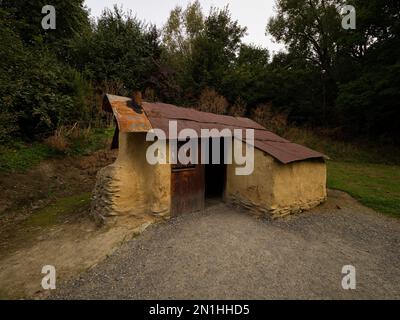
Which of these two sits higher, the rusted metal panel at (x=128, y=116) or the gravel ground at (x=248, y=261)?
the rusted metal panel at (x=128, y=116)

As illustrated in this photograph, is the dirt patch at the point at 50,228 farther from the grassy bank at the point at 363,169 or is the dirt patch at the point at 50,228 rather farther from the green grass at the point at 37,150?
the grassy bank at the point at 363,169

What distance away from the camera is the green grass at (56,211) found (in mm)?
7162

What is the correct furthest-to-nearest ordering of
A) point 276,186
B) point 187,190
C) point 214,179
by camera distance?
point 214,179 < point 187,190 < point 276,186

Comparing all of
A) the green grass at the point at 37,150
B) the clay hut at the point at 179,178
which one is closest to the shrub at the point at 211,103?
the green grass at the point at 37,150

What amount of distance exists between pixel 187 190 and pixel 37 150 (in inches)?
306

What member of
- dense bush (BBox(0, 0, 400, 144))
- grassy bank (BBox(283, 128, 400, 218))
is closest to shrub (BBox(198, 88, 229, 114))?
dense bush (BBox(0, 0, 400, 144))

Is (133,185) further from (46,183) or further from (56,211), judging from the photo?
(46,183)

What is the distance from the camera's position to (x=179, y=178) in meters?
6.69

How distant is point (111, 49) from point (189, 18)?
36.8ft

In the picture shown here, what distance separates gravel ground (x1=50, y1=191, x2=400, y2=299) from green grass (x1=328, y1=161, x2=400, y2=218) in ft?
4.19

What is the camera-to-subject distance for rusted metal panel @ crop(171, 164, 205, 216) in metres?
6.62

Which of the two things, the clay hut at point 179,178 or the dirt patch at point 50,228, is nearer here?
→ the dirt patch at point 50,228

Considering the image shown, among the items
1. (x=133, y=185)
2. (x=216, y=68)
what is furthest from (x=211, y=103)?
(x=133, y=185)
